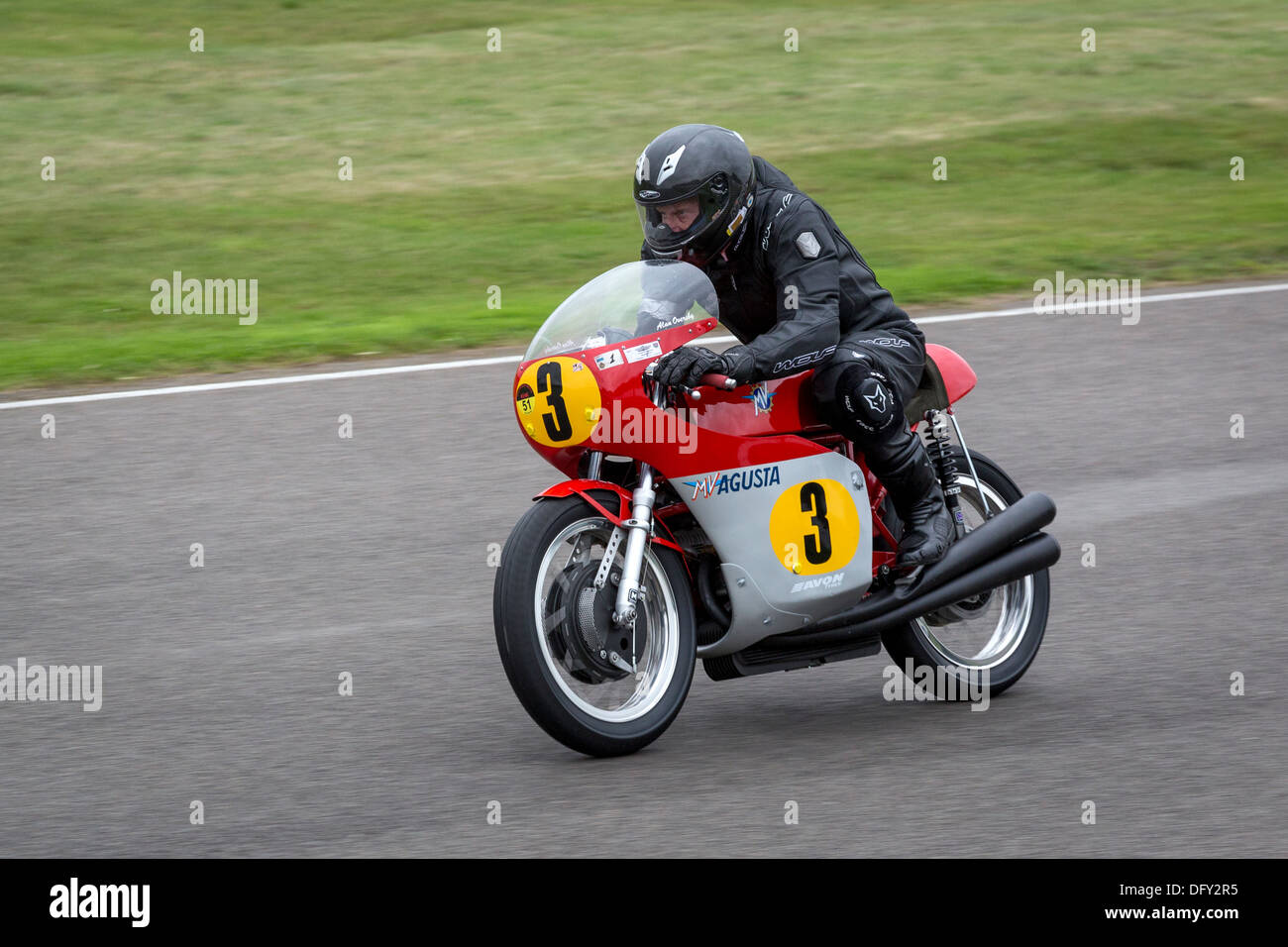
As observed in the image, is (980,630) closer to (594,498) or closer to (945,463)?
(945,463)

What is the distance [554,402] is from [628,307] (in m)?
0.41

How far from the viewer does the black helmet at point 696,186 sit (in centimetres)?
553

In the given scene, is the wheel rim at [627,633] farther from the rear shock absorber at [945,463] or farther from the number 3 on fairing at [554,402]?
the rear shock absorber at [945,463]

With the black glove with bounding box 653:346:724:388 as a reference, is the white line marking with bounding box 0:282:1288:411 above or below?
above

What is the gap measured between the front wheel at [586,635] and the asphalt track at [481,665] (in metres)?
0.15

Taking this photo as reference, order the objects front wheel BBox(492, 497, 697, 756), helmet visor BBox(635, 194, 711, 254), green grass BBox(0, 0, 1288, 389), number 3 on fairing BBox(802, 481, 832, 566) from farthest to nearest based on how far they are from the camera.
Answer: green grass BBox(0, 0, 1288, 389)
number 3 on fairing BBox(802, 481, 832, 566)
helmet visor BBox(635, 194, 711, 254)
front wheel BBox(492, 497, 697, 756)

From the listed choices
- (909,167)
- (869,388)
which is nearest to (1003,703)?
(869,388)

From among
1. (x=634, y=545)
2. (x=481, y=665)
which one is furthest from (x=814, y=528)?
(x=481, y=665)

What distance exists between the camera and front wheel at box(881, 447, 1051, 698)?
6234mm

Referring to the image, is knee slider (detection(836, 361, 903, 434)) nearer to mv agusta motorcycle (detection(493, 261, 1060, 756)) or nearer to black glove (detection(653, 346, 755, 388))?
mv agusta motorcycle (detection(493, 261, 1060, 756))

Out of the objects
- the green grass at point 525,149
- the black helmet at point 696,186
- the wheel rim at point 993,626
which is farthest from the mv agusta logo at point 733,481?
the green grass at point 525,149

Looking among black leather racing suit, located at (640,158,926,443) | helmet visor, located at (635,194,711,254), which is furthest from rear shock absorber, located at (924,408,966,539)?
helmet visor, located at (635,194,711,254)

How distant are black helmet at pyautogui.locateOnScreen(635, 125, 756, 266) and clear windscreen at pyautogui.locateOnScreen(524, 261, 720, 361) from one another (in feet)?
0.33
